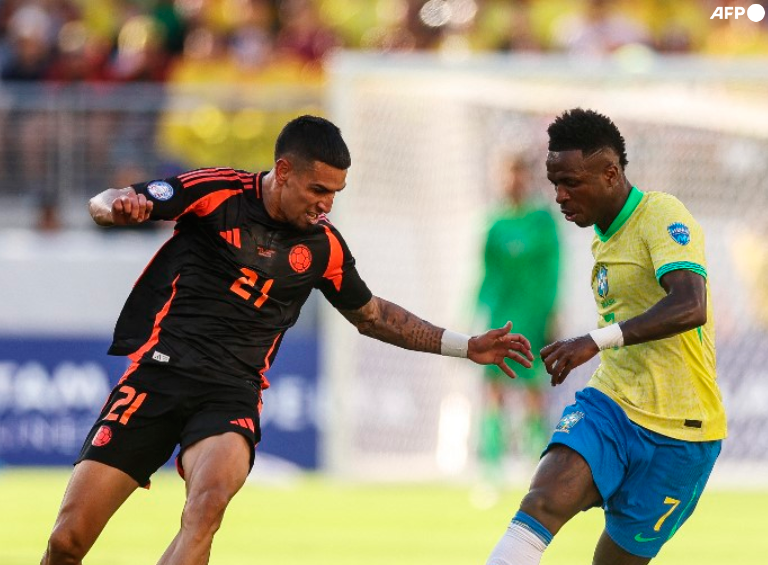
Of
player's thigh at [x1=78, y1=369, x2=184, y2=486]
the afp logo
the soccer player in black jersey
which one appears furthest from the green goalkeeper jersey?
player's thigh at [x1=78, y1=369, x2=184, y2=486]

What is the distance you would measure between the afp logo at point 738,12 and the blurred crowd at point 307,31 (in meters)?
0.07

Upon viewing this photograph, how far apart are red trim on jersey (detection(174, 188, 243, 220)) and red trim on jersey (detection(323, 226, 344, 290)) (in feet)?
1.66

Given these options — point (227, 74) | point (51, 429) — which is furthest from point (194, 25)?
point (51, 429)

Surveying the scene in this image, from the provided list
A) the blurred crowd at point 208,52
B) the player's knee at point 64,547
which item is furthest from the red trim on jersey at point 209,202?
the blurred crowd at point 208,52

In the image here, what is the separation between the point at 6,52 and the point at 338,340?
6.58m

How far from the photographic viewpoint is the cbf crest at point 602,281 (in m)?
6.91

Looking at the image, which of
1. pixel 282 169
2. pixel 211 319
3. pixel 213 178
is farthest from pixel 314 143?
pixel 211 319

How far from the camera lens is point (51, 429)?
15789mm

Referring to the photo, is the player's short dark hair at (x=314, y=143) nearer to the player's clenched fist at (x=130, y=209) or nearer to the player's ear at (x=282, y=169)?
the player's ear at (x=282, y=169)

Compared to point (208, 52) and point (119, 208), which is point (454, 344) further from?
point (208, 52)

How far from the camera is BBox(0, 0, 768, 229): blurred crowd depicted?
54.1 ft

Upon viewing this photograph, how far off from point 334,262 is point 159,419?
1104 millimetres

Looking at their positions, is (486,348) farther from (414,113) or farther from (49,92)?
(49,92)

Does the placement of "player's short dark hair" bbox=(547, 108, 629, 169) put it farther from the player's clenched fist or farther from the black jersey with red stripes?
the player's clenched fist
